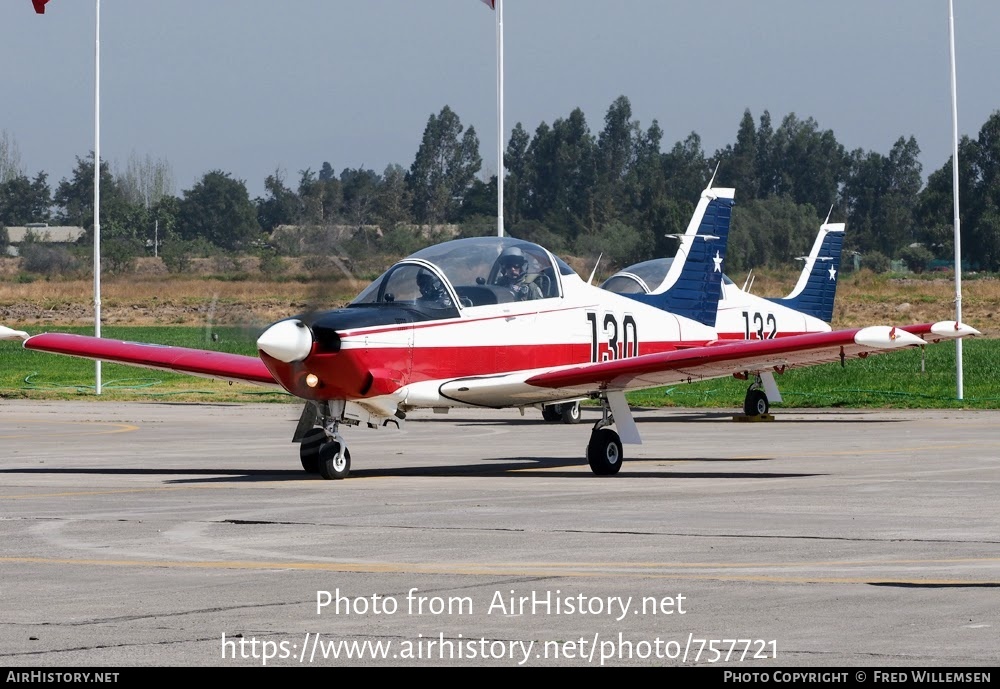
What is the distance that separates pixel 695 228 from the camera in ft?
76.9

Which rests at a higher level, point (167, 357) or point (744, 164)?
point (744, 164)

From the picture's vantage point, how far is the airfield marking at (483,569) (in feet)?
30.2

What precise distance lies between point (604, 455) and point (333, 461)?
3.09 m

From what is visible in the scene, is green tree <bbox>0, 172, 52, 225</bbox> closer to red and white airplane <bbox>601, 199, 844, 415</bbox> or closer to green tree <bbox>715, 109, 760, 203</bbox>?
green tree <bbox>715, 109, 760, 203</bbox>

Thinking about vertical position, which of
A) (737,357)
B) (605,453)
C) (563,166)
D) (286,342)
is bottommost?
(605,453)

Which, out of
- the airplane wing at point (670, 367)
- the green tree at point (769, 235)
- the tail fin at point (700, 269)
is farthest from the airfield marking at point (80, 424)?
the green tree at point (769, 235)

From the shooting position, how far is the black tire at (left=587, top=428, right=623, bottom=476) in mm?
17422

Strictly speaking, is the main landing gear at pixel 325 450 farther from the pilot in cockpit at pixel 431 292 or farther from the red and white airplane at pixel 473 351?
the pilot in cockpit at pixel 431 292

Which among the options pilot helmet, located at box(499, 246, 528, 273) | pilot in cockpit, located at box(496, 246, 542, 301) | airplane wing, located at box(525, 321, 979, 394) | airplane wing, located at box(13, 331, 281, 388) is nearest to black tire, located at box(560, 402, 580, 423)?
airplane wing, located at box(525, 321, 979, 394)

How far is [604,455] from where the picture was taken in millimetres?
17406

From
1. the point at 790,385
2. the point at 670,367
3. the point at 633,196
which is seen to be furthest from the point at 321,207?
the point at 633,196

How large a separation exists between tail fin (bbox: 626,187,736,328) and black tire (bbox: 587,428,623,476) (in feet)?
11.6

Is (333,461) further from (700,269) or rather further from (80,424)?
(80,424)

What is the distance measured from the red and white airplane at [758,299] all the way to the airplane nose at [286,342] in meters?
6.91
